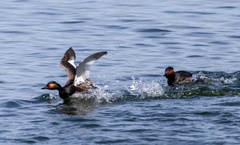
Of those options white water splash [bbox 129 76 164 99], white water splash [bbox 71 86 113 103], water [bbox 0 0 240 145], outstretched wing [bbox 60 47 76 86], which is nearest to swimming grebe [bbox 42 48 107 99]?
outstretched wing [bbox 60 47 76 86]

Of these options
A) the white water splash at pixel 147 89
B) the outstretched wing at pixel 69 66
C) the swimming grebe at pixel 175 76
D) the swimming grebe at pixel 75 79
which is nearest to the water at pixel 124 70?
the white water splash at pixel 147 89

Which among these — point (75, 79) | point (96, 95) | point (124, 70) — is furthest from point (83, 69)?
point (124, 70)

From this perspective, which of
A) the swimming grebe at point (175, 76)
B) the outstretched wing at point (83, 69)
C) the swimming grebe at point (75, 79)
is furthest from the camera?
the swimming grebe at point (175, 76)

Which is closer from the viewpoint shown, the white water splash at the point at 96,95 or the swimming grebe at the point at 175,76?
the white water splash at the point at 96,95

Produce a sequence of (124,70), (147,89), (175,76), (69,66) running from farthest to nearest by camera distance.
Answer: (124,70) → (175,76) → (69,66) → (147,89)

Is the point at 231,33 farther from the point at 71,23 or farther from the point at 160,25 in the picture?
the point at 71,23

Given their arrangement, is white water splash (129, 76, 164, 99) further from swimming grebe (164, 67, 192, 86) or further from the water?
swimming grebe (164, 67, 192, 86)

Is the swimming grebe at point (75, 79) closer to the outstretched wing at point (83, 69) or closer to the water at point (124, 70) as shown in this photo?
the outstretched wing at point (83, 69)

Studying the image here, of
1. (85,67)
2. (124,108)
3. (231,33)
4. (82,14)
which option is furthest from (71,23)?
(124,108)

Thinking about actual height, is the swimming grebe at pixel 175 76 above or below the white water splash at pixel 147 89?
above

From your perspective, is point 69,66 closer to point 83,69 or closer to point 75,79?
point 75,79

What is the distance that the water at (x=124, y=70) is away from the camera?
11273 millimetres

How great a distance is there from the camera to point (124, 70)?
1725 cm

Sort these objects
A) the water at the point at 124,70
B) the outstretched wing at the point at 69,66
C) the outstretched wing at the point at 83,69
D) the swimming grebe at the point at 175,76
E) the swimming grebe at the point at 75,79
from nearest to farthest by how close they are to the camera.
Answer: the water at the point at 124,70 → the outstretched wing at the point at 83,69 → the swimming grebe at the point at 75,79 → the outstretched wing at the point at 69,66 → the swimming grebe at the point at 175,76
